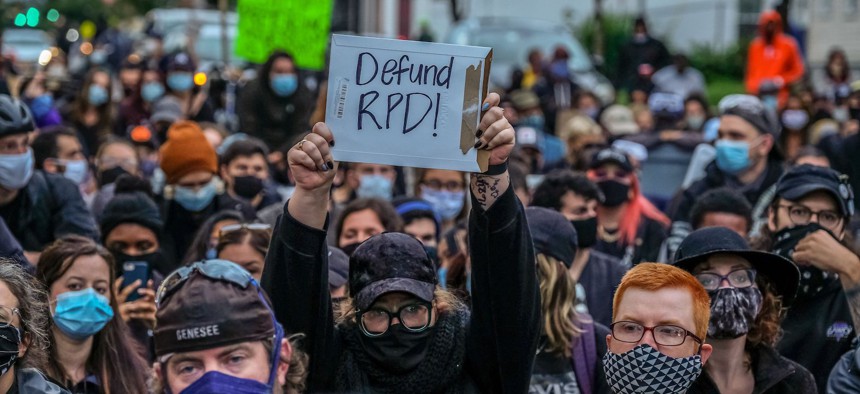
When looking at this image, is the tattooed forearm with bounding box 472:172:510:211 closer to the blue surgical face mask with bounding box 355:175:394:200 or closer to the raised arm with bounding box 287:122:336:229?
the raised arm with bounding box 287:122:336:229

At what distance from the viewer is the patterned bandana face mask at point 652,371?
13.8 feet

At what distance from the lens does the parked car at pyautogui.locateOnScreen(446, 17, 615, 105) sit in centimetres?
1995

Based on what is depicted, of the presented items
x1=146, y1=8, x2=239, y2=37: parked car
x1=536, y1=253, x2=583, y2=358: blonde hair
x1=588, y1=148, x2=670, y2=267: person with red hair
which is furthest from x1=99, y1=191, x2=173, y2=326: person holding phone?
x1=146, y1=8, x2=239, y2=37: parked car

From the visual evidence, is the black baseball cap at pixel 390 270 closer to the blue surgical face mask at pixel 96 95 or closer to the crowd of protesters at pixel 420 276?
the crowd of protesters at pixel 420 276

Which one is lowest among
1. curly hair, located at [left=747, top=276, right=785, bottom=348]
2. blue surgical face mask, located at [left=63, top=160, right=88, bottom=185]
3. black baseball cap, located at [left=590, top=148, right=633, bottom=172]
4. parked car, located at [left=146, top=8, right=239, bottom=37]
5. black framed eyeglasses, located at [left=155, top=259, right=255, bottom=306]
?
parked car, located at [left=146, top=8, right=239, bottom=37]

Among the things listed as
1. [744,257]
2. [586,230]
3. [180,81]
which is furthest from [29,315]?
[180,81]

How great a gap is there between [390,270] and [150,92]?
408 inches

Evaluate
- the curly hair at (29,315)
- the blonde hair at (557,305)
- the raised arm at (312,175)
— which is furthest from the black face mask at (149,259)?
the raised arm at (312,175)

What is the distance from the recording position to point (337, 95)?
4.12 meters

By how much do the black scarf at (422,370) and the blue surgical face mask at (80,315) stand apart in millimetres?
1443

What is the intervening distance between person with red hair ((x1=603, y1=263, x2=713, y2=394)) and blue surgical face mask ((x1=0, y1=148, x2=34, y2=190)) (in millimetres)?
3756

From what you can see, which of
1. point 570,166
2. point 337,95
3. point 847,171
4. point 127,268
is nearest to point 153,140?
point 570,166

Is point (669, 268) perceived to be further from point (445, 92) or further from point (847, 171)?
point (847, 171)

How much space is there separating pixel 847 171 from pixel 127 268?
20.7 ft
